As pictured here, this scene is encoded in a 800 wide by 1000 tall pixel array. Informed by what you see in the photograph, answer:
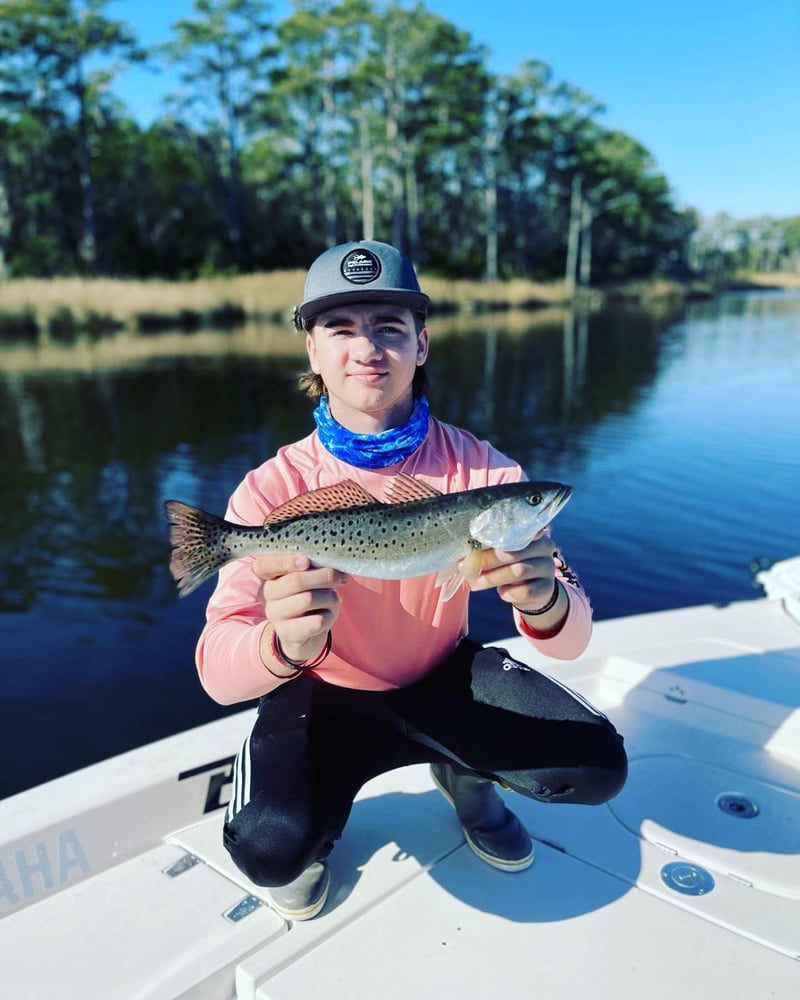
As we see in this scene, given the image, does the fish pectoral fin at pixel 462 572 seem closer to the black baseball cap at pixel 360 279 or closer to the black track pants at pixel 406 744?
the black track pants at pixel 406 744

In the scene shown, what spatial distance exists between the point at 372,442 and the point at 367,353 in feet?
1.02

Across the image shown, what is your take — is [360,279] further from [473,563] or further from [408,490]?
[473,563]

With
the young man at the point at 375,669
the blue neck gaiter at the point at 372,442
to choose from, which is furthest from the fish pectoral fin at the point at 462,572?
the blue neck gaiter at the point at 372,442

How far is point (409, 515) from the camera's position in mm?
2443

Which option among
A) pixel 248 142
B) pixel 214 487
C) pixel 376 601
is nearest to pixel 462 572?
pixel 376 601

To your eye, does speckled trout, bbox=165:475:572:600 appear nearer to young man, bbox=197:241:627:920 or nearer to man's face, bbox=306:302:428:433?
young man, bbox=197:241:627:920

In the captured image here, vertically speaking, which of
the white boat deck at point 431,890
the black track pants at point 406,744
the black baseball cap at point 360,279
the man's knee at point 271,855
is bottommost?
the white boat deck at point 431,890

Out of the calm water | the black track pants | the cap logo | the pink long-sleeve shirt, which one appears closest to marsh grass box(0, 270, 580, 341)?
the calm water

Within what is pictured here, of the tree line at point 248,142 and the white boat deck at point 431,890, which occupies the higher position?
the tree line at point 248,142

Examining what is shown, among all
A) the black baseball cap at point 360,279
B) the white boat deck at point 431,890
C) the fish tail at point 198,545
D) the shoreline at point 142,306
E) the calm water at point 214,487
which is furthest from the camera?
the shoreline at point 142,306

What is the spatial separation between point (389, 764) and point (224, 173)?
52.7 meters

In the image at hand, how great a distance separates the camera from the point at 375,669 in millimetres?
2859

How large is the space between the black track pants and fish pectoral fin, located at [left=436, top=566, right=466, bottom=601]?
560 millimetres

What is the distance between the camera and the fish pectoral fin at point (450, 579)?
8.01 ft
